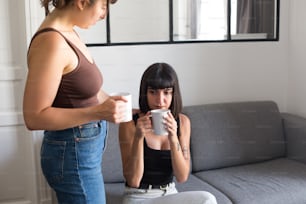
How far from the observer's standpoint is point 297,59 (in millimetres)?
2533

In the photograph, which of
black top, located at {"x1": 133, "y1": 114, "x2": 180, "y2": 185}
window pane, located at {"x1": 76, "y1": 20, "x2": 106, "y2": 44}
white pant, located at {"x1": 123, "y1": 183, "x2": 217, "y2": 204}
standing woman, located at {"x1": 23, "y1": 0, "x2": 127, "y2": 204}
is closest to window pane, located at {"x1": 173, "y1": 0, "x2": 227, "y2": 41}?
window pane, located at {"x1": 76, "y1": 20, "x2": 106, "y2": 44}

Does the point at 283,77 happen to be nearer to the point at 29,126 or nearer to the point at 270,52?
the point at 270,52

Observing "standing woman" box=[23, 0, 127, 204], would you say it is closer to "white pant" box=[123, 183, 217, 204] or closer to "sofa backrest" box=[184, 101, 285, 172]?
"white pant" box=[123, 183, 217, 204]

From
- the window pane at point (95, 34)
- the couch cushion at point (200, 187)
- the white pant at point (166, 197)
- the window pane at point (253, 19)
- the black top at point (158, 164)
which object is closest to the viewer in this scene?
the white pant at point (166, 197)

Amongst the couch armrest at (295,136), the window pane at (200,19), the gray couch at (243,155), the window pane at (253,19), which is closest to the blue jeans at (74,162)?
the gray couch at (243,155)

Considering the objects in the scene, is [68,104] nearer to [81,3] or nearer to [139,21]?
[81,3]

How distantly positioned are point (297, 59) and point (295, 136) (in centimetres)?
52

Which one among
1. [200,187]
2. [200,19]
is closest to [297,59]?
[200,19]

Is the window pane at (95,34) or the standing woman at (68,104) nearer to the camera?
the standing woman at (68,104)

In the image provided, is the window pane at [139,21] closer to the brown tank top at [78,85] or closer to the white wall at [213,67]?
the white wall at [213,67]

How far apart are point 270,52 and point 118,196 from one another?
53.6 inches

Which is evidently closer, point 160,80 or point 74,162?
point 74,162

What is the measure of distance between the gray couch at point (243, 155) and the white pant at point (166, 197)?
0.28 metres

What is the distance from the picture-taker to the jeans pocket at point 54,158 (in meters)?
0.98
